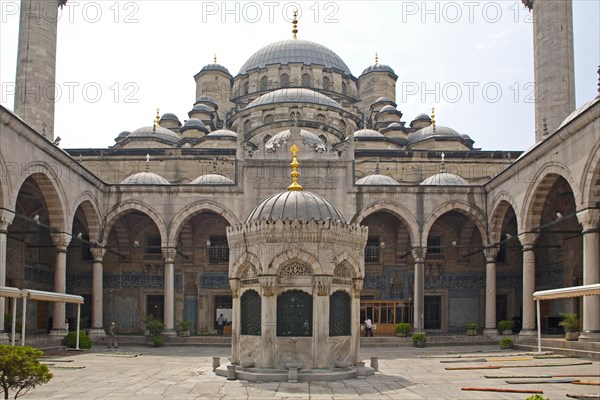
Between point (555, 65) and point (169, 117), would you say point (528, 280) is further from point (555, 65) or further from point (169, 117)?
point (169, 117)

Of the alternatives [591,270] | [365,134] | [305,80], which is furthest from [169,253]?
[305,80]

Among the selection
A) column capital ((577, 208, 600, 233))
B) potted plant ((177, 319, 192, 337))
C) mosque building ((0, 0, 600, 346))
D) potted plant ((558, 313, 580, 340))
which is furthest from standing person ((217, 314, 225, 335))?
column capital ((577, 208, 600, 233))

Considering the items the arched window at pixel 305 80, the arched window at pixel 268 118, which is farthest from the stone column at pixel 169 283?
the arched window at pixel 305 80

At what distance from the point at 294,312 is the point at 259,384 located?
4.45ft

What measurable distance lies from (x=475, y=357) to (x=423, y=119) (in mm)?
21022

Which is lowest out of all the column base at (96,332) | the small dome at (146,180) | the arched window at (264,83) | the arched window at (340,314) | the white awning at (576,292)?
the column base at (96,332)

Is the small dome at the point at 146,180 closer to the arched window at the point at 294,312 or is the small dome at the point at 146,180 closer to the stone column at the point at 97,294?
the stone column at the point at 97,294

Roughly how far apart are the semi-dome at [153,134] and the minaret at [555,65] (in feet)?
54.1

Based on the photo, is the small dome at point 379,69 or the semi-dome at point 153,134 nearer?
the semi-dome at point 153,134

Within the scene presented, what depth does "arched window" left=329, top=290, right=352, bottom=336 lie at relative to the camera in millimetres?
11609

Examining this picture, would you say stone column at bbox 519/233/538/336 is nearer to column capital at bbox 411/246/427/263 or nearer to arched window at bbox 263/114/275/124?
column capital at bbox 411/246/427/263

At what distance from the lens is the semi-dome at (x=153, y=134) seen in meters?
31.2

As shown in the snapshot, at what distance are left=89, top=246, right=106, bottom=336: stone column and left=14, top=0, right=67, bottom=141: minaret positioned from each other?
157 inches

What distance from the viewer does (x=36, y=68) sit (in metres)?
22.0
